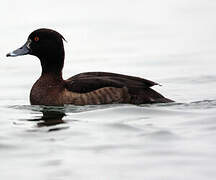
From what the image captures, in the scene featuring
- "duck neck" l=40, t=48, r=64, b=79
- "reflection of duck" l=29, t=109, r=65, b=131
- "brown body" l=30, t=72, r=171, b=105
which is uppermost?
"duck neck" l=40, t=48, r=64, b=79

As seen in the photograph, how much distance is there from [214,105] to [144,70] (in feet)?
14.4

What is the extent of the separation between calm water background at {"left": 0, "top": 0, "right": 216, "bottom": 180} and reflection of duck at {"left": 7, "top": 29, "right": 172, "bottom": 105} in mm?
149

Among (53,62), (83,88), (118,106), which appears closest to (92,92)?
(83,88)

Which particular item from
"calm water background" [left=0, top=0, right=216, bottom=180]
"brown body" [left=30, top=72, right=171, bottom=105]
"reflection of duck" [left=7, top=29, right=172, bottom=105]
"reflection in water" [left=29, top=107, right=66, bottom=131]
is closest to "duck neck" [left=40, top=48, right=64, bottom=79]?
"reflection of duck" [left=7, top=29, right=172, bottom=105]

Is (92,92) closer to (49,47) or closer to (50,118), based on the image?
(50,118)

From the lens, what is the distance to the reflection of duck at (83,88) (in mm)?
12812

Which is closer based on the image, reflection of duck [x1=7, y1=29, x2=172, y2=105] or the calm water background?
the calm water background

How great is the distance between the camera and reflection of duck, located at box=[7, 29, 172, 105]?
504 inches

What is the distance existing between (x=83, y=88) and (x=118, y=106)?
532 millimetres

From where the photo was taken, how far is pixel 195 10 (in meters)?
23.4

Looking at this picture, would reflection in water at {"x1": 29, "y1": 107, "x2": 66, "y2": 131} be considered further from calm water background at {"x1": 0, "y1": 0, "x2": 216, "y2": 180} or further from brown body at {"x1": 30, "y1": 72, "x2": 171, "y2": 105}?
brown body at {"x1": 30, "y1": 72, "x2": 171, "y2": 105}

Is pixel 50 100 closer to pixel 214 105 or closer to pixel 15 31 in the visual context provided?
pixel 214 105

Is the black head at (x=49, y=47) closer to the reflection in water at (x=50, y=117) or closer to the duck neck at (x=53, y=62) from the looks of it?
the duck neck at (x=53, y=62)

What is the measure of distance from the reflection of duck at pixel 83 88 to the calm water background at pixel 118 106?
149 mm
